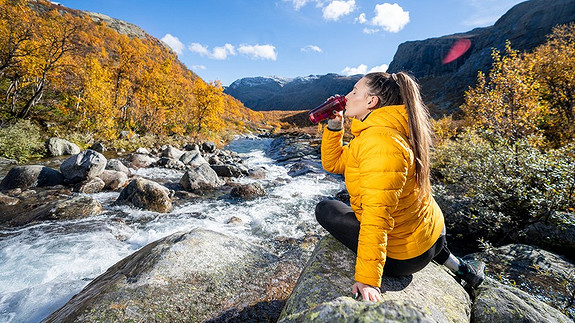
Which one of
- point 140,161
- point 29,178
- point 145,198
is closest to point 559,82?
point 145,198

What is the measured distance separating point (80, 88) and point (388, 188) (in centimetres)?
2461

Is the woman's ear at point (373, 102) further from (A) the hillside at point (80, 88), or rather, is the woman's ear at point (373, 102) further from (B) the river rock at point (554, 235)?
(A) the hillside at point (80, 88)

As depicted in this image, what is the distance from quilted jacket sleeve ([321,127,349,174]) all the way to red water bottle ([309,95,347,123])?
218 millimetres

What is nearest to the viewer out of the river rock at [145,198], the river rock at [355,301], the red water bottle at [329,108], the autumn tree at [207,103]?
the river rock at [355,301]

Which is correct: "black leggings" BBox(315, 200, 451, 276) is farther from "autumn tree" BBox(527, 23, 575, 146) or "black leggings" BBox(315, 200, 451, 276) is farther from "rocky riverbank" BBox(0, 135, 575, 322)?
"autumn tree" BBox(527, 23, 575, 146)

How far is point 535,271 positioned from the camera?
375 centimetres

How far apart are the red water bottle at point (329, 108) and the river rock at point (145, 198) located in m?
6.86

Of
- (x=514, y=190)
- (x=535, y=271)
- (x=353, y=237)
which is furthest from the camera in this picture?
(x=514, y=190)

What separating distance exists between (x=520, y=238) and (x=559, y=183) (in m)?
1.50

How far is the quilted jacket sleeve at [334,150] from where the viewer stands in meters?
2.91

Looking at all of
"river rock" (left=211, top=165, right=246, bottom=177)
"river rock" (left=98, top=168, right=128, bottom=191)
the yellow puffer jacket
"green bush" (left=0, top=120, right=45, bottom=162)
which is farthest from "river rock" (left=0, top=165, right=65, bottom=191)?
the yellow puffer jacket

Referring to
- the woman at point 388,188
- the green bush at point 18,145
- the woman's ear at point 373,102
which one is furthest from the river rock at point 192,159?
the woman's ear at point 373,102

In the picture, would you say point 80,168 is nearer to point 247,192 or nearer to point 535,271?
point 247,192

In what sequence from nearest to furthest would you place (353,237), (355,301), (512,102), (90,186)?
(355,301) → (353,237) → (512,102) → (90,186)
